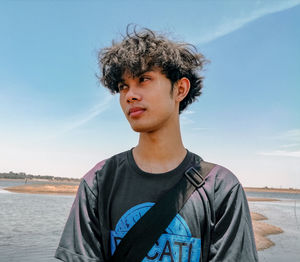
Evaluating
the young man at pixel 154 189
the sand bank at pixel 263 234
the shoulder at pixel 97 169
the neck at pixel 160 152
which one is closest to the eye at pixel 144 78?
the young man at pixel 154 189

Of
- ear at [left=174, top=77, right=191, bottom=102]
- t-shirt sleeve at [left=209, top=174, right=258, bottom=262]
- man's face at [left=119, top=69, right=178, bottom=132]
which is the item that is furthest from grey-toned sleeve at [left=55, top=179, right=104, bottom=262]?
ear at [left=174, top=77, right=191, bottom=102]

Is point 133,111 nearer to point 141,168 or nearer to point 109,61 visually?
point 141,168

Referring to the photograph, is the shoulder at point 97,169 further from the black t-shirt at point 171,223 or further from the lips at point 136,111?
the lips at point 136,111

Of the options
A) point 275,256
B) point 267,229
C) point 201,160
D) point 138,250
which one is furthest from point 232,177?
point 267,229

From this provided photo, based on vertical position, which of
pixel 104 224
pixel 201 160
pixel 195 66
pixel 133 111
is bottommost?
pixel 104 224

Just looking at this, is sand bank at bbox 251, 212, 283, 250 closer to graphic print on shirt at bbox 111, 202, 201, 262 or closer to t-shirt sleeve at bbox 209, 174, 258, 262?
t-shirt sleeve at bbox 209, 174, 258, 262

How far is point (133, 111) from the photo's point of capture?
197cm

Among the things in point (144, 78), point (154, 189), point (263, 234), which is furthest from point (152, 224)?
point (263, 234)

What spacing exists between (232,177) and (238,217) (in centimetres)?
27

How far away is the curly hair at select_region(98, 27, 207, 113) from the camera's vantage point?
2.06 metres

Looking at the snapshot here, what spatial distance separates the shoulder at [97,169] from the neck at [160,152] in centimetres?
13

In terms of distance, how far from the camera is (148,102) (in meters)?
1.94

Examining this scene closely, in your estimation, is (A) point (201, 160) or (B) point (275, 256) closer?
(A) point (201, 160)

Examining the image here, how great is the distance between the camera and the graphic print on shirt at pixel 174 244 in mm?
1772
